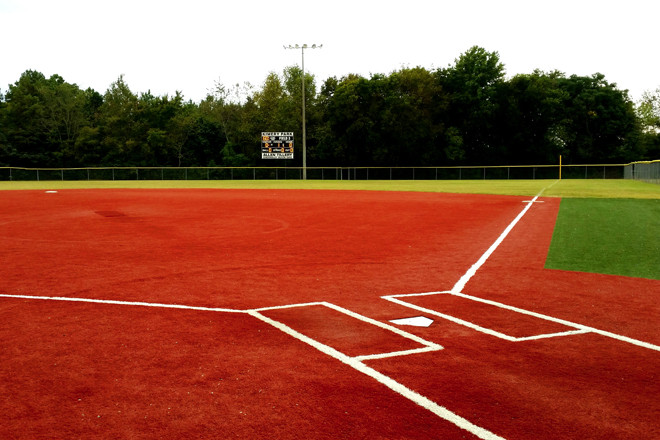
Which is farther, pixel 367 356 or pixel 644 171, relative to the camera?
pixel 644 171

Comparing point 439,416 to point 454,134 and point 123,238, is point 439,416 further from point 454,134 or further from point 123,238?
point 454,134

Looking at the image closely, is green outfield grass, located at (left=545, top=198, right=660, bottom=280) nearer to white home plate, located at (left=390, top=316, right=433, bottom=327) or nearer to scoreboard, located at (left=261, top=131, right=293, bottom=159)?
white home plate, located at (left=390, top=316, right=433, bottom=327)

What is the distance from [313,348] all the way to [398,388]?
115 centimetres

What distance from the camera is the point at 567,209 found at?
19.8 m

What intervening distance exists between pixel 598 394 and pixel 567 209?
17312 mm

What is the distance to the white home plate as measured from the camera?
18.9ft

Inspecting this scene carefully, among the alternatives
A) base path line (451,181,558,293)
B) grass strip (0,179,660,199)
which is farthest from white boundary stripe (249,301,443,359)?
grass strip (0,179,660,199)

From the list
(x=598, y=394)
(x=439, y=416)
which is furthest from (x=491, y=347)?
(x=439, y=416)

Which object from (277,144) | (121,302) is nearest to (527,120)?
(277,144)

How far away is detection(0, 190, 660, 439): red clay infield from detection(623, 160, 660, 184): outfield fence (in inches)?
1310

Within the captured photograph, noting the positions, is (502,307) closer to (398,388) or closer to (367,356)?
(367,356)

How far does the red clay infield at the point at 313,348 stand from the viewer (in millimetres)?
3637

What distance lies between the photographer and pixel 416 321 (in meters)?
5.89

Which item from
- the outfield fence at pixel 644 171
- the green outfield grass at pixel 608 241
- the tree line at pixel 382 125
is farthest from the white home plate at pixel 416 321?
the tree line at pixel 382 125
